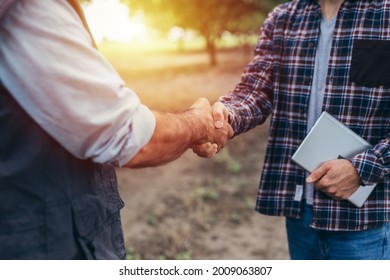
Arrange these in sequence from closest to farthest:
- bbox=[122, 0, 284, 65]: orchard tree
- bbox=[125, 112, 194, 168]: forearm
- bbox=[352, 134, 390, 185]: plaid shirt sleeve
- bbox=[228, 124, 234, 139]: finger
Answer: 1. bbox=[125, 112, 194, 168]: forearm
2. bbox=[352, 134, 390, 185]: plaid shirt sleeve
3. bbox=[228, 124, 234, 139]: finger
4. bbox=[122, 0, 284, 65]: orchard tree

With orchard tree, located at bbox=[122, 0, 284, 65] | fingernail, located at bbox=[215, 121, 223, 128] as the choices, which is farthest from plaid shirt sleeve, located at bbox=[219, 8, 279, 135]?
orchard tree, located at bbox=[122, 0, 284, 65]

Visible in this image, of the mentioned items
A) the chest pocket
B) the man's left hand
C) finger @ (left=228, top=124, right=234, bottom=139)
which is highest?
the chest pocket

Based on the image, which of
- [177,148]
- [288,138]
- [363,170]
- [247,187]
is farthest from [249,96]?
[247,187]

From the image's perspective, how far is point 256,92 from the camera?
2689mm

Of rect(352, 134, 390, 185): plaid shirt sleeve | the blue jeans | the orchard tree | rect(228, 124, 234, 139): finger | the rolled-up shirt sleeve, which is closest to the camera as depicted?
the rolled-up shirt sleeve

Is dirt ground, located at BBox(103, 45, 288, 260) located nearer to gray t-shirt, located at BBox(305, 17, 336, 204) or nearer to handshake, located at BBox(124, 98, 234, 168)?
handshake, located at BBox(124, 98, 234, 168)

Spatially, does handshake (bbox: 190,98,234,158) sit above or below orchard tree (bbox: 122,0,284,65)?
above

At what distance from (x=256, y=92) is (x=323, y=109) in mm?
436

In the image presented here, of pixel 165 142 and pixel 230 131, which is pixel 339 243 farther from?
pixel 165 142

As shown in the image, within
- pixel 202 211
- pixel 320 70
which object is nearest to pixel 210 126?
pixel 320 70

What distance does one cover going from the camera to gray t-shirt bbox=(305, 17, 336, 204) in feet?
7.87

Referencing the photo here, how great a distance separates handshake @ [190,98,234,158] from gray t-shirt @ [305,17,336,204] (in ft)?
1.39

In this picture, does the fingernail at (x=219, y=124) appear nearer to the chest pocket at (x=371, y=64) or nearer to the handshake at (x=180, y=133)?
the handshake at (x=180, y=133)

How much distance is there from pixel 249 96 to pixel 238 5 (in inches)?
787
